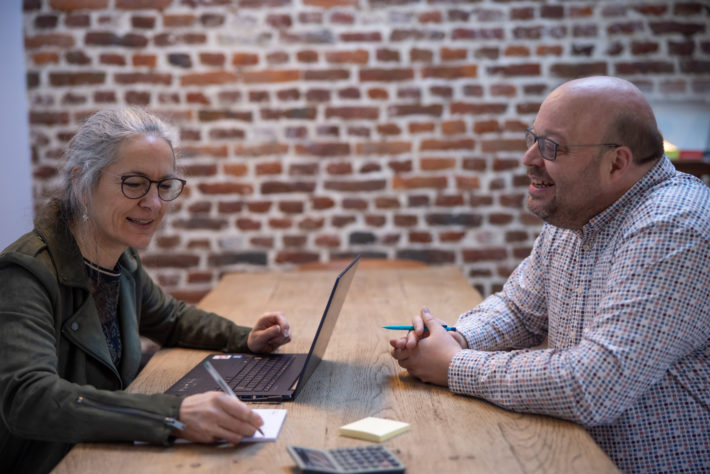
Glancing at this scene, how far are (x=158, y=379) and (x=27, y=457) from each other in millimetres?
316

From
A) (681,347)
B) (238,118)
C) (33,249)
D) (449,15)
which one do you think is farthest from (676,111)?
(33,249)

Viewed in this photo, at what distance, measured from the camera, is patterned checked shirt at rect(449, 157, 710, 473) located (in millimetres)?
1258

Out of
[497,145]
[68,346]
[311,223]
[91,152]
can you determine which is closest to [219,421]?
[68,346]

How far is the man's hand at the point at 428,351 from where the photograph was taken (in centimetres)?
150

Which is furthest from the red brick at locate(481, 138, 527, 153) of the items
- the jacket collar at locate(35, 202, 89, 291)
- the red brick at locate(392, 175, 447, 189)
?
the jacket collar at locate(35, 202, 89, 291)

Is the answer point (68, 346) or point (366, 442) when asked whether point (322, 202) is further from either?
point (366, 442)

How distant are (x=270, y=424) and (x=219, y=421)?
0.12 meters

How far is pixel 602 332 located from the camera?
129 centimetres

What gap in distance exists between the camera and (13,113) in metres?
3.31

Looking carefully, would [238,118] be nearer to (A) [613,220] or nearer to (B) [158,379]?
(B) [158,379]

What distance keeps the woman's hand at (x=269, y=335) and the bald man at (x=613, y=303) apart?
359mm

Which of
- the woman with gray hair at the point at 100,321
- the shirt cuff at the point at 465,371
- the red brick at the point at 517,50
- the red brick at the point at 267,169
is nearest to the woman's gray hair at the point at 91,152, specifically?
the woman with gray hair at the point at 100,321

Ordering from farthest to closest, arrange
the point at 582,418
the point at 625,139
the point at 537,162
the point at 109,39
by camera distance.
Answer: the point at 109,39 < the point at 537,162 < the point at 625,139 < the point at 582,418

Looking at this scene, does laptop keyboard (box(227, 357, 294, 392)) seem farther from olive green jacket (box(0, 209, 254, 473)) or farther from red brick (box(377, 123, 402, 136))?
red brick (box(377, 123, 402, 136))
